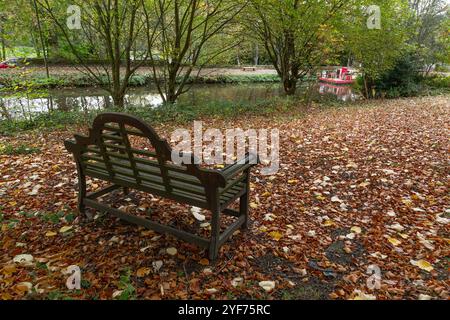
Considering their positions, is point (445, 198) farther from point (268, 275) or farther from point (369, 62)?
point (369, 62)

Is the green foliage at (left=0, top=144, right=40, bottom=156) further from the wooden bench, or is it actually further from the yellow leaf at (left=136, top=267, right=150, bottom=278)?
the yellow leaf at (left=136, top=267, right=150, bottom=278)

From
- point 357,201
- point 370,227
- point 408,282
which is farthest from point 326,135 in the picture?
point 408,282

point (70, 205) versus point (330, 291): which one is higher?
point (70, 205)

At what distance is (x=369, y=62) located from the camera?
44.9ft

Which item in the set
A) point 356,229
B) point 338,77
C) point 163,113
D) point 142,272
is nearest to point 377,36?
point 163,113

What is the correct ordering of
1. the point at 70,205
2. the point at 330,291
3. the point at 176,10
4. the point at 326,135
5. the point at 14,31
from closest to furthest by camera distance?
1. the point at 330,291
2. the point at 70,205
3. the point at 326,135
4. the point at 176,10
5. the point at 14,31

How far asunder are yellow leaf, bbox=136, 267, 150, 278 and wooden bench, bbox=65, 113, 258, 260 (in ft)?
1.22

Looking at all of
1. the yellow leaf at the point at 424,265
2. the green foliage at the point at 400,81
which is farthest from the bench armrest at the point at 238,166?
the green foliage at the point at 400,81

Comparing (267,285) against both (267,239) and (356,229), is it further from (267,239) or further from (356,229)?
(356,229)

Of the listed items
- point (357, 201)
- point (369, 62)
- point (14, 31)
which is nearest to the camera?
point (357, 201)

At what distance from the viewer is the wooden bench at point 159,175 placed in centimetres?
234

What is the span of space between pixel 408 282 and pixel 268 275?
112 cm

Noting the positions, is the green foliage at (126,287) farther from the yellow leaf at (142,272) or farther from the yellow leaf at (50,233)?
the yellow leaf at (50,233)

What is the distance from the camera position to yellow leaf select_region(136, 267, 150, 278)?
7.91ft
